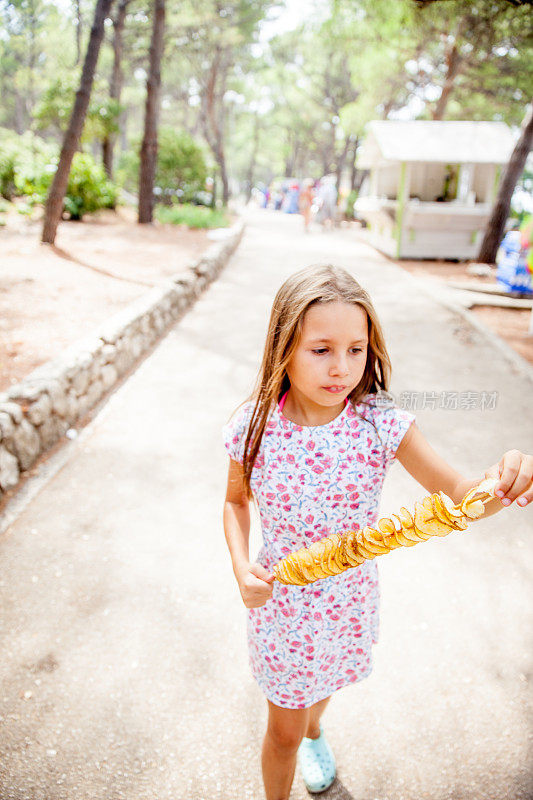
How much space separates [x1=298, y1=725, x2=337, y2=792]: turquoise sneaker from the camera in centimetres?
191

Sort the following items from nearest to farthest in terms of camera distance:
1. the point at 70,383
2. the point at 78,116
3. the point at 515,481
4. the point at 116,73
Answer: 1. the point at 515,481
2. the point at 70,383
3. the point at 78,116
4. the point at 116,73

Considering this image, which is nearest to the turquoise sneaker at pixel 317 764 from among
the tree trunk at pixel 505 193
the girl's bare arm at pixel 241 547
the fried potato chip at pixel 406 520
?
the girl's bare arm at pixel 241 547

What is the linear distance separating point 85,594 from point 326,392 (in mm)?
1973

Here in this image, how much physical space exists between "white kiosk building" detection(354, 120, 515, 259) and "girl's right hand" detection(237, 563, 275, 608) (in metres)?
13.2

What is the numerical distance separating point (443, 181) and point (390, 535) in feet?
51.3

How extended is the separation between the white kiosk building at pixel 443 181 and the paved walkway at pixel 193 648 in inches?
411

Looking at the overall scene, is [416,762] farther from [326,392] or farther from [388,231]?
[388,231]

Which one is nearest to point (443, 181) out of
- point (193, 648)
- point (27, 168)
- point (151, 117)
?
point (151, 117)

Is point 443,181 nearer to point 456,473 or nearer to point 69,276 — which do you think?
point 69,276

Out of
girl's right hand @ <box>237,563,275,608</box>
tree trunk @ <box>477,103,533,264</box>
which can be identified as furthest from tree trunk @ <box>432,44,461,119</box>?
girl's right hand @ <box>237,563,275,608</box>

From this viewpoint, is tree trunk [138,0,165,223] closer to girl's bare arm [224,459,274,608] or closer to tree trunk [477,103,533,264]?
tree trunk [477,103,533,264]

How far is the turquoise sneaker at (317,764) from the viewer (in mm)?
1914

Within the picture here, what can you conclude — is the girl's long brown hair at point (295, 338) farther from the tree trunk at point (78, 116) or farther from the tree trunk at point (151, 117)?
the tree trunk at point (151, 117)

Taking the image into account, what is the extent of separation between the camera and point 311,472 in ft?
4.91
